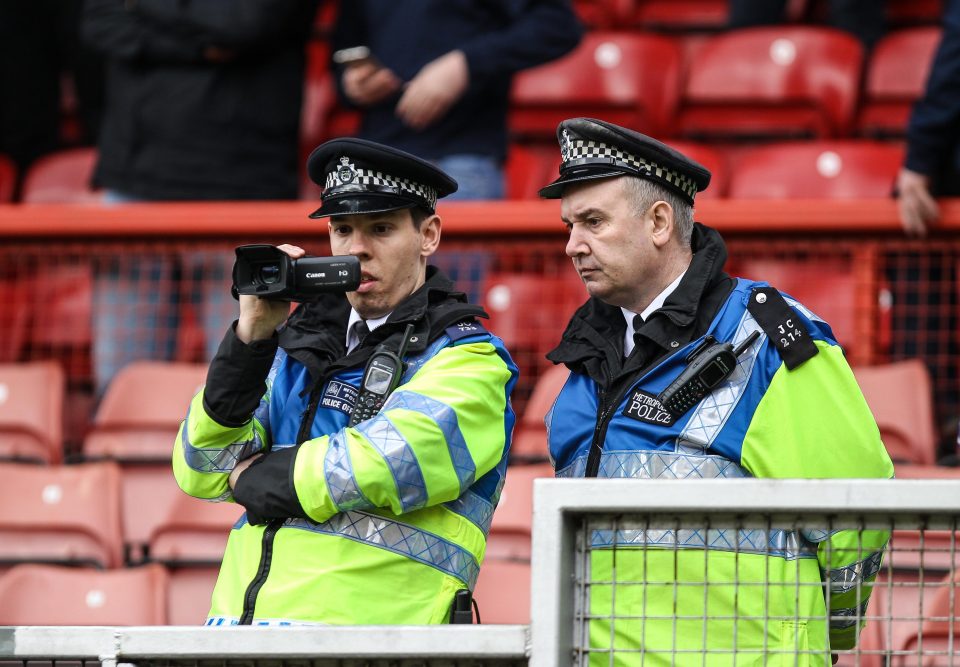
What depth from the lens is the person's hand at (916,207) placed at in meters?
4.86

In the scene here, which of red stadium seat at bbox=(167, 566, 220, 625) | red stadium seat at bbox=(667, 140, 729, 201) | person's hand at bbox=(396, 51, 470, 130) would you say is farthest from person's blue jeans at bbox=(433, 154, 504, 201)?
red stadium seat at bbox=(167, 566, 220, 625)

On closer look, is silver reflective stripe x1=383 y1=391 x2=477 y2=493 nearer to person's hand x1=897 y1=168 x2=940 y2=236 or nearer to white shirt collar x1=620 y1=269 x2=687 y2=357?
white shirt collar x1=620 y1=269 x2=687 y2=357

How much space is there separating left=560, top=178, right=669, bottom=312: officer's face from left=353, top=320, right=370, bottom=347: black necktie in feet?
1.45

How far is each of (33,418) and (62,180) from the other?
169 cm

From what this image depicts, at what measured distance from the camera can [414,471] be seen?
9.22 ft

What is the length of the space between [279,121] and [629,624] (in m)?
3.36

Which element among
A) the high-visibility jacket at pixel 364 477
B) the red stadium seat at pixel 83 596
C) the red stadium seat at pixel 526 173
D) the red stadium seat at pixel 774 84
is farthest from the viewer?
the red stadium seat at pixel 774 84

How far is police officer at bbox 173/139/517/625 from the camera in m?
2.84

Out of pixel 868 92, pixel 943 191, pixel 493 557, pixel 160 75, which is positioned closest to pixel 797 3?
pixel 868 92

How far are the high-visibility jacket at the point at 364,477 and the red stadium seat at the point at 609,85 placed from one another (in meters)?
3.79

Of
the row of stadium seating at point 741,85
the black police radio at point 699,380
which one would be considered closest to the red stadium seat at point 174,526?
the black police radio at point 699,380

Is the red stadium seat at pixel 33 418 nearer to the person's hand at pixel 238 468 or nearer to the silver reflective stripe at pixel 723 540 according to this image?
the person's hand at pixel 238 468

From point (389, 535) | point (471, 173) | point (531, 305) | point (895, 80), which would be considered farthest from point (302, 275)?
point (895, 80)

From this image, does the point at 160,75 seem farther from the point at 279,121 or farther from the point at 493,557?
the point at 493,557
